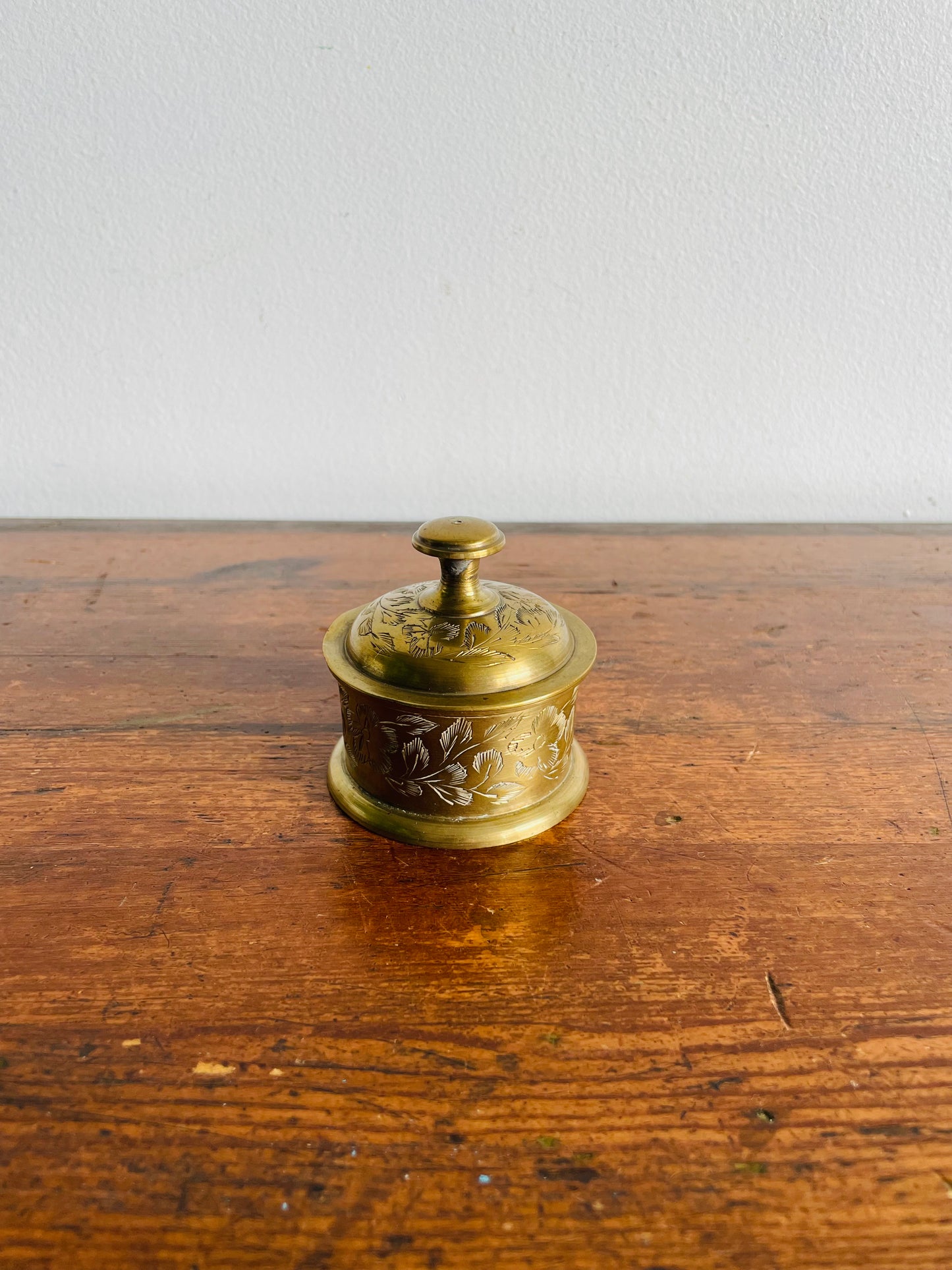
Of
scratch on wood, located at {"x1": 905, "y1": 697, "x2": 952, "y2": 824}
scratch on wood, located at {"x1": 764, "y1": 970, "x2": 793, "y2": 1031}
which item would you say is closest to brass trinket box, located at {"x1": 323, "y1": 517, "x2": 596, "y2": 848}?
scratch on wood, located at {"x1": 764, "y1": 970, "x2": 793, "y2": 1031}

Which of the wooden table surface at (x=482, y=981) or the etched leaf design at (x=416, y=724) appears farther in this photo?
the etched leaf design at (x=416, y=724)

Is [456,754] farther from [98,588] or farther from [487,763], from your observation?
[98,588]

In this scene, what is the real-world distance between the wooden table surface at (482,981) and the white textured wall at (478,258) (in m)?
0.62

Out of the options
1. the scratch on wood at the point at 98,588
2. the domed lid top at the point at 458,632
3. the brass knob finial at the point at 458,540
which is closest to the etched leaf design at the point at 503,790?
the domed lid top at the point at 458,632

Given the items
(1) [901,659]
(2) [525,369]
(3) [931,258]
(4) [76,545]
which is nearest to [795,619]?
(1) [901,659]

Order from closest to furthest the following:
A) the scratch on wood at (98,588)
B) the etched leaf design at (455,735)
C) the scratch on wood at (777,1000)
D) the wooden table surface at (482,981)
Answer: the wooden table surface at (482,981) < the scratch on wood at (777,1000) < the etched leaf design at (455,735) < the scratch on wood at (98,588)

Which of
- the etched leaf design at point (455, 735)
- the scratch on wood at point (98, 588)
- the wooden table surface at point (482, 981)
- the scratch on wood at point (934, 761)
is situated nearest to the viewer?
the wooden table surface at point (482, 981)

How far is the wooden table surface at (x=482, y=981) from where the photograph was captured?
0.50m

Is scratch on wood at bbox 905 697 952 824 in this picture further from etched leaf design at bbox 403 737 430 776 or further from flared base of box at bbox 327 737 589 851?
etched leaf design at bbox 403 737 430 776

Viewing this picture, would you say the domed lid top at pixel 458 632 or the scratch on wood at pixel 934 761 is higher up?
the domed lid top at pixel 458 632

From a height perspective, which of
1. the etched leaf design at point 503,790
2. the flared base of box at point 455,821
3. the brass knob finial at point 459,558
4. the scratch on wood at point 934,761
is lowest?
the scratch on wood at point 934,761

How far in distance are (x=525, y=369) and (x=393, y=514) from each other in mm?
407

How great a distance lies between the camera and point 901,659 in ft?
3.83

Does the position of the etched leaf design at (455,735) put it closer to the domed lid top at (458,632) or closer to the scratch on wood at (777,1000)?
the domed lid top at (458,632)
